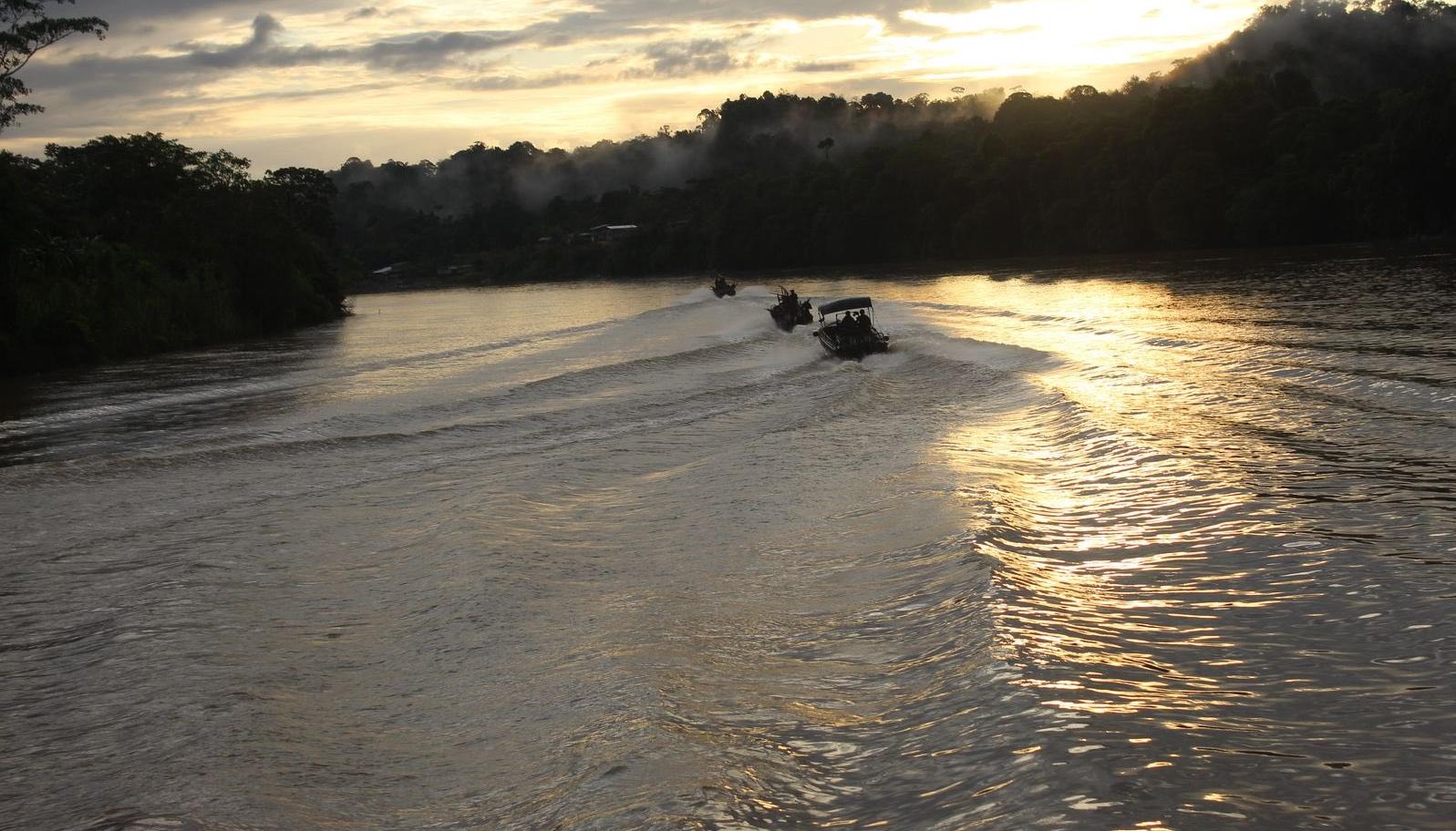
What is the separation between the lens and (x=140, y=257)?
44.9m

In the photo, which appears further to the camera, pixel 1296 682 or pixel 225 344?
pixel 225 344

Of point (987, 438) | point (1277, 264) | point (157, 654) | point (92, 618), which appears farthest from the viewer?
point (1277, 264)

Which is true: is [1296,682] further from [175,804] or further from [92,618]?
[92,618]

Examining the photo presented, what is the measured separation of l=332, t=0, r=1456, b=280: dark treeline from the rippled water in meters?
45.9

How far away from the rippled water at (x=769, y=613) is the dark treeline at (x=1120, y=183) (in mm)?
45900

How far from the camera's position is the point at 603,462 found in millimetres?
15617

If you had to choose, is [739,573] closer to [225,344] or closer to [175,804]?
[175,804]

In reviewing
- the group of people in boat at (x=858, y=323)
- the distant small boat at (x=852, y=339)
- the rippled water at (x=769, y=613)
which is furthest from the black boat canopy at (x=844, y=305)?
the rippled water at (x=769, y=613)

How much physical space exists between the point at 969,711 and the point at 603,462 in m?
9.85

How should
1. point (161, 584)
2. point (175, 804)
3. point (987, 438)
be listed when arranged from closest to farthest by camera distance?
1. point (175, 804)
2. point (161, 584)
3. point (987, 438)

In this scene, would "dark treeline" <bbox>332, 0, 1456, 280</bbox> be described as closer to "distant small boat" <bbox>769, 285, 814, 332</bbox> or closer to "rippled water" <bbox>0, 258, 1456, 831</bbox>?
"distant small boat" <bbox>769, 285, 814, 332</bbox>

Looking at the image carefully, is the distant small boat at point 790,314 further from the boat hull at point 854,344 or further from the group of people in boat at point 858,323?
the boat hull at point 854,344

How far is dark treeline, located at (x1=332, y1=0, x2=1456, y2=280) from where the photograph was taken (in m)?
58.4

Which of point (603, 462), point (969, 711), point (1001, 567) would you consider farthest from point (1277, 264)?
point (969, 711)
